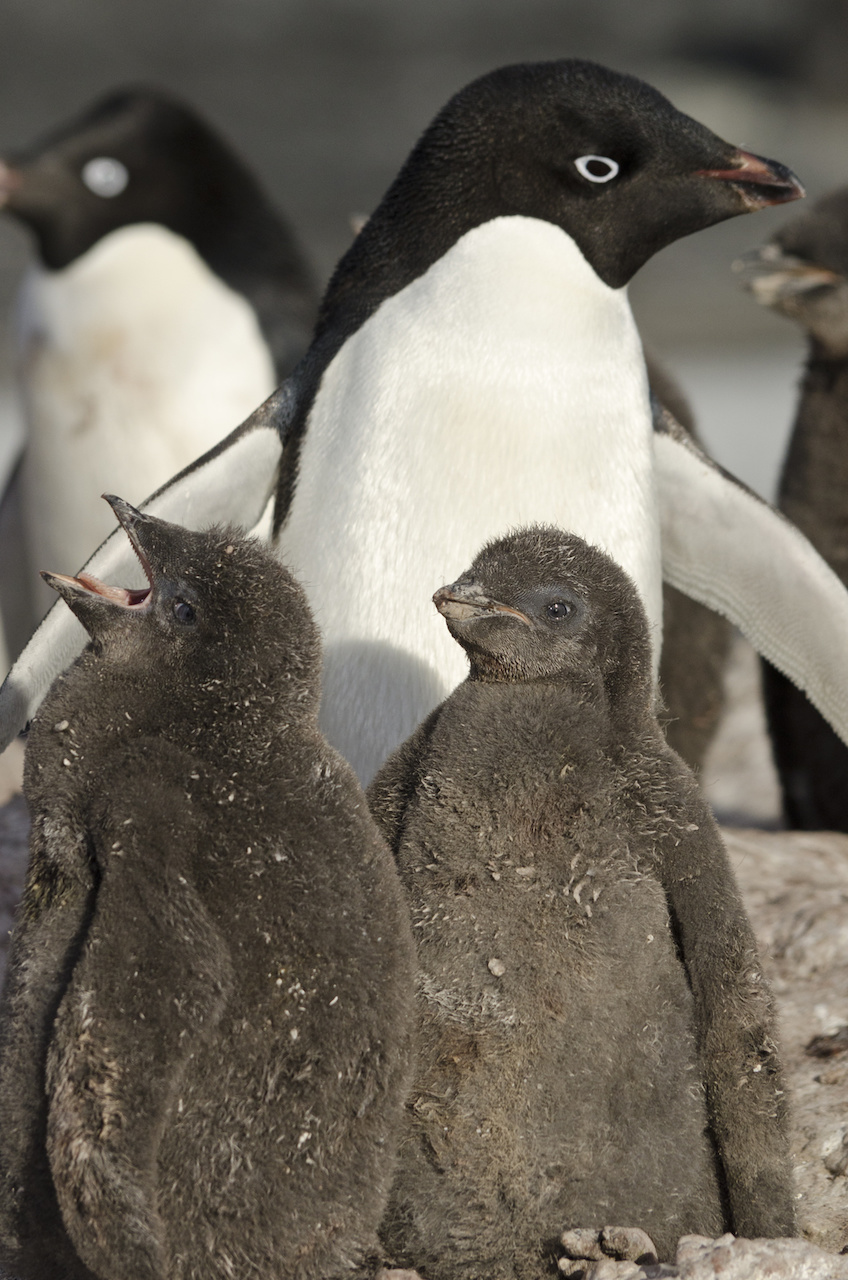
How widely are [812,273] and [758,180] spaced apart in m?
2.20

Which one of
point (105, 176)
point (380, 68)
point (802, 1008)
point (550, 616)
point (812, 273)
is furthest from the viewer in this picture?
point (380, 68)

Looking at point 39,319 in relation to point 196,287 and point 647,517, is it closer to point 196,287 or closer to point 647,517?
point 196,287

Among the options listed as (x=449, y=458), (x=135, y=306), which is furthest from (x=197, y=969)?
(x=135, y=306)

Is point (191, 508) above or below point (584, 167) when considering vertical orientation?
below

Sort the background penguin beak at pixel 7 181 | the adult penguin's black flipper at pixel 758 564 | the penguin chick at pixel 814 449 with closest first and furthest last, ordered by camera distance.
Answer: the adult penguin's black flipper at pixel 758 564 → the penguin chick at pixel 814 449 → the background penguin beak at pixel 7 181

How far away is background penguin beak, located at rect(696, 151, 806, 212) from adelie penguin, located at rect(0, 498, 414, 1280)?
5.21ft

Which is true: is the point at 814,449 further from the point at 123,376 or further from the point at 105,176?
the point at 105,176

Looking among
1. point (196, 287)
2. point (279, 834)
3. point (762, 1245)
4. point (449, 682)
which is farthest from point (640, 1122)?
point (196, 287)

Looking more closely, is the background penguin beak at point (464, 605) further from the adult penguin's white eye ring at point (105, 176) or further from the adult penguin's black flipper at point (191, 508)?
the adult penguin's white eye ring at point (105, 176)

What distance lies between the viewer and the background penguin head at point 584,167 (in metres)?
3.52

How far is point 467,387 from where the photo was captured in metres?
3.50

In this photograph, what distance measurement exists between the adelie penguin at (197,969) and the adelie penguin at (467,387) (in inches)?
33.2

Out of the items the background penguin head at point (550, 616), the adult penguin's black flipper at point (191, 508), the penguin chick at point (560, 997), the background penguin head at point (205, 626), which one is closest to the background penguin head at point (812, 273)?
the adult penguin's black flipper at point (191, 508)

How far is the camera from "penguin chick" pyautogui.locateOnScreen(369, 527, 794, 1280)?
252 centimetres
